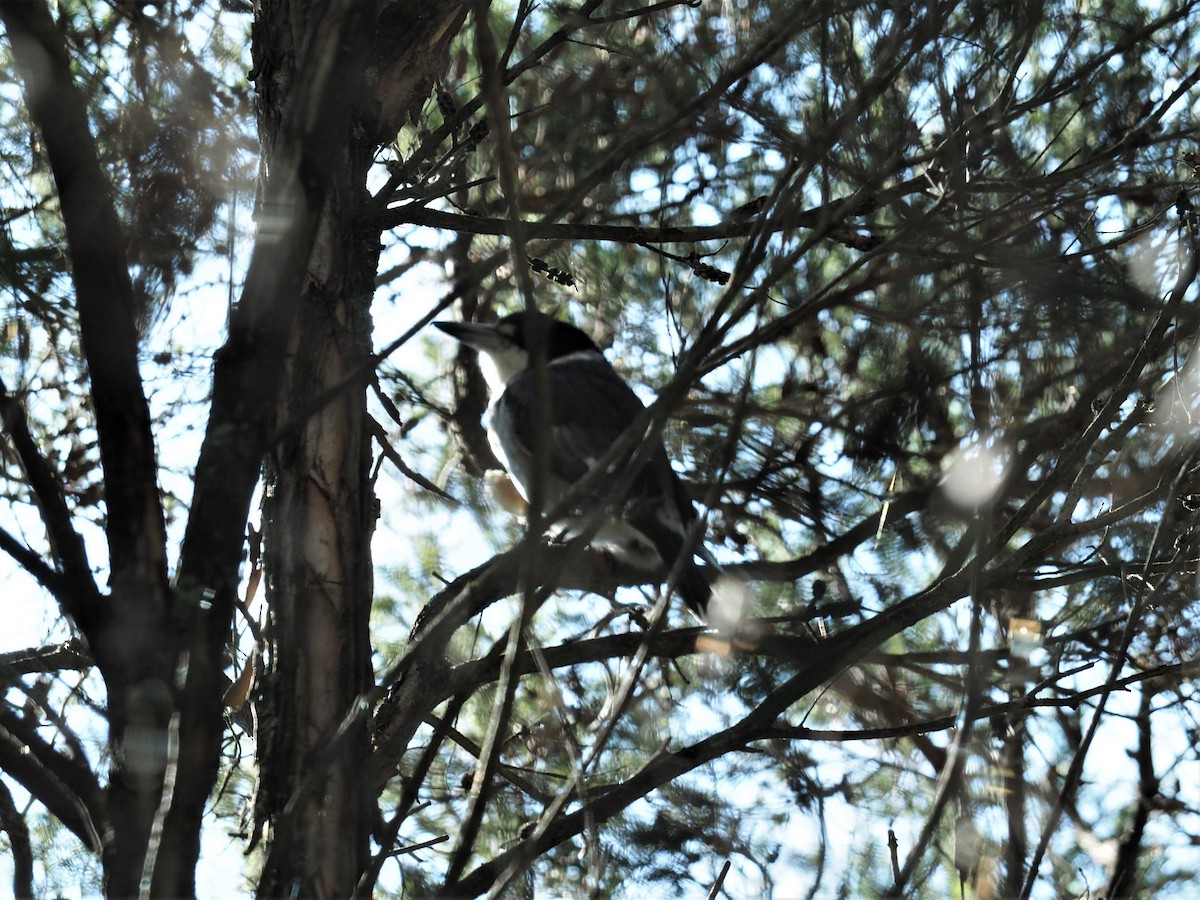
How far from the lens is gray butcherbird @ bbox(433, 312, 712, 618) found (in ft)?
13.3

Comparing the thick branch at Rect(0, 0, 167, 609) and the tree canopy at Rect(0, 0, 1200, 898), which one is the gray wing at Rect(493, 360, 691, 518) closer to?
the tree canopy at Rect(0, 0, 1200, 898)

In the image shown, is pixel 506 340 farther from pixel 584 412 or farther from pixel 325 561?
pixel 325 561

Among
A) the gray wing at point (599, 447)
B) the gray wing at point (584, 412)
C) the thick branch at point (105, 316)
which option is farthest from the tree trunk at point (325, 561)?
the gray wing at point (584, 412)

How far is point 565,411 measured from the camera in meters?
4.55

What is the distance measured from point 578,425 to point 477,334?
1.61 ft

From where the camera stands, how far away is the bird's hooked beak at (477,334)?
14.4 ft

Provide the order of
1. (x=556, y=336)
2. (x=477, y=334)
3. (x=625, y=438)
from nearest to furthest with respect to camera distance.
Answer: (x=625, y=438), (x=477, y=334), (x=556, y=336)

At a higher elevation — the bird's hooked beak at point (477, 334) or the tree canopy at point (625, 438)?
the bird's hooked beak at point (477, 334)

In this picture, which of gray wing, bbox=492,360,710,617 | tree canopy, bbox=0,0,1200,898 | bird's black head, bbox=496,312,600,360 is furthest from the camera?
bird's black head, bbox=496,312,600,360

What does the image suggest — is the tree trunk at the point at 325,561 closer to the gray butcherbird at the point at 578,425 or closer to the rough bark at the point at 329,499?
→ the rough bark at the point at 329,499

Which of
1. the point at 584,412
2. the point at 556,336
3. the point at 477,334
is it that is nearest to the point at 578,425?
the point at 584,412

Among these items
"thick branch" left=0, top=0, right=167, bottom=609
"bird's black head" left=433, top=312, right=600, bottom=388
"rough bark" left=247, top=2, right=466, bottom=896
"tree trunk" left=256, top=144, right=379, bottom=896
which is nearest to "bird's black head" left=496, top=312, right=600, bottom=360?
"bird's black head" left=433, top=312, right=600, bottom=388

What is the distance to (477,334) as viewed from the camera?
4.43 meters

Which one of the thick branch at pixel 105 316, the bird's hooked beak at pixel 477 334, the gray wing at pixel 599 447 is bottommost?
the thick branch at pixel 105 316
